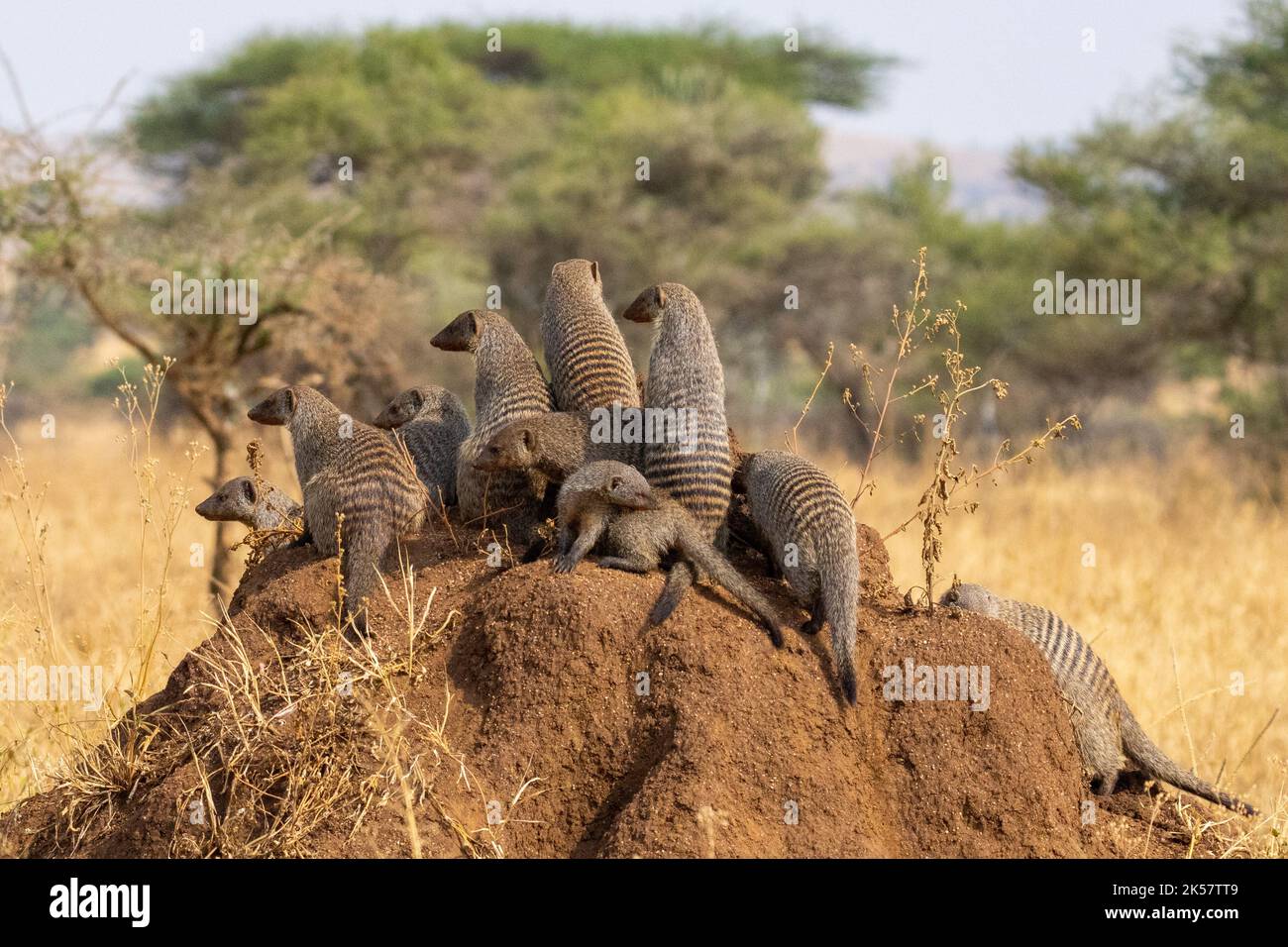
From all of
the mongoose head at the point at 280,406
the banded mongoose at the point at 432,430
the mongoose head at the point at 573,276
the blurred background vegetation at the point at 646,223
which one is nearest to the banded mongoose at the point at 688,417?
the mongoose head at the point at 573,276

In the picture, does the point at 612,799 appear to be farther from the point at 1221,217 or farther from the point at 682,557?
the point at 1221,217

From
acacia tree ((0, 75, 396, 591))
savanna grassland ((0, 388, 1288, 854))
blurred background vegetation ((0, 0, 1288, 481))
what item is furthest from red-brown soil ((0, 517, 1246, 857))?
blurred background vegetation ((0, 0, 1288, 481))

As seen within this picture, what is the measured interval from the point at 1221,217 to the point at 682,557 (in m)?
11.9

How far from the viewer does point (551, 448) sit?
4.79m

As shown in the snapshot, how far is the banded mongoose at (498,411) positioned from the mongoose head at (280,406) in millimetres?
593

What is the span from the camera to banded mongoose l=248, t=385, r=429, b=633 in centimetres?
457

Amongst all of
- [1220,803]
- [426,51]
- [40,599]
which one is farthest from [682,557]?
[426,51]

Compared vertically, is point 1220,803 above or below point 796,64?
below

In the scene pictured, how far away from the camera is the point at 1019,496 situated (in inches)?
500

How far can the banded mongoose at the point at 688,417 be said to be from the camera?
454 cm

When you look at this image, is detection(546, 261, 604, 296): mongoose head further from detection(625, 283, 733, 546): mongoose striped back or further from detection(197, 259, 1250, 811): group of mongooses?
detection(625, 283, 733, 546): mongoose striped back

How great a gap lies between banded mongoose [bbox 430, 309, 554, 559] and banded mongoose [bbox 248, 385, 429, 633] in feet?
0.66

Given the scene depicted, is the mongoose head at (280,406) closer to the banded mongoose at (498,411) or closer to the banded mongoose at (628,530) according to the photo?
the banded mongoose at (498,411)
